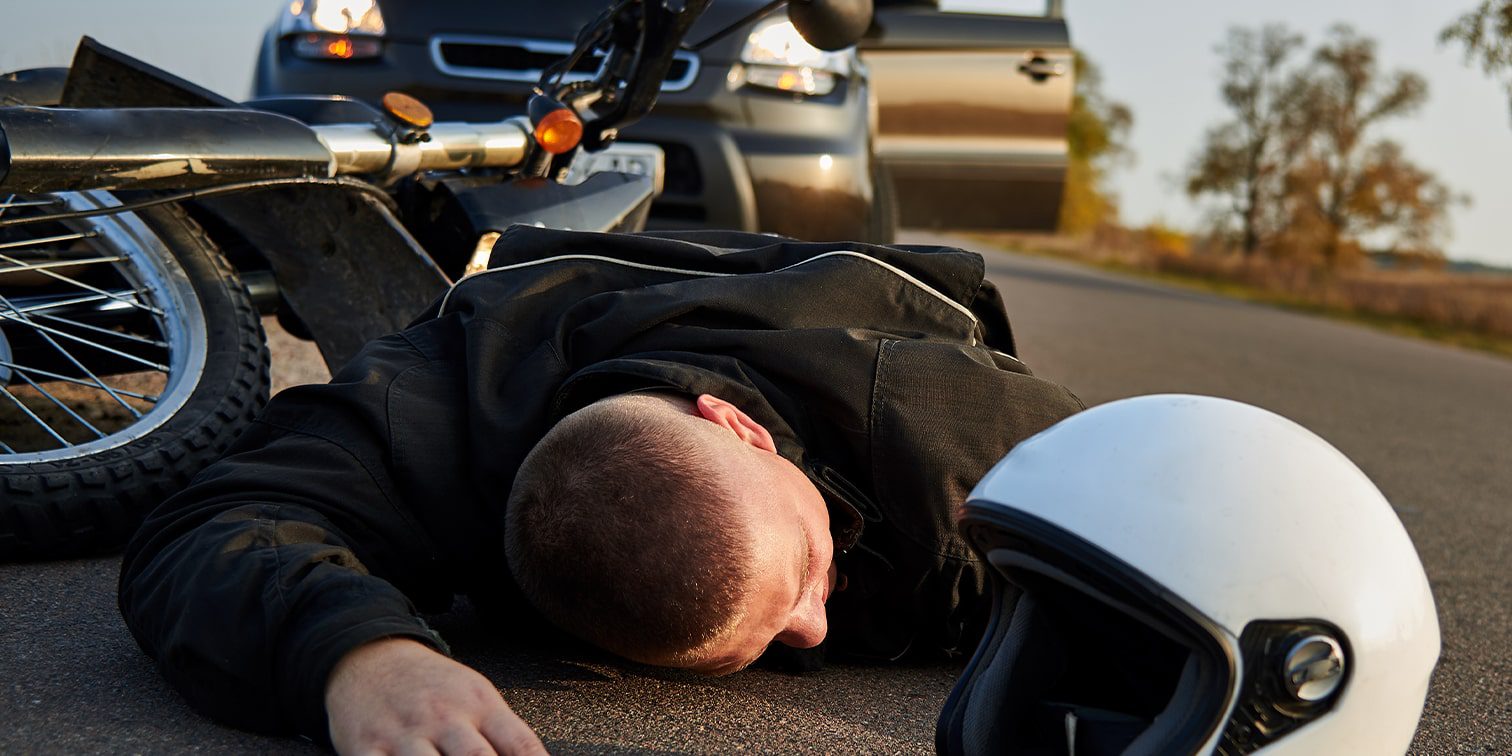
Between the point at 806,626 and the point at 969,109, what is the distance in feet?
15.8

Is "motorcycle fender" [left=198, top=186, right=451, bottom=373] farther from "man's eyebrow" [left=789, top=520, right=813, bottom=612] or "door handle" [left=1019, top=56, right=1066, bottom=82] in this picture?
"door handle" [left=1019, top=56, right=1066, bottom=82]

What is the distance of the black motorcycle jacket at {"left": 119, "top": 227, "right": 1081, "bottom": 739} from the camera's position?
1909mm

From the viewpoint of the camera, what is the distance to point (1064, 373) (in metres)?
7.18

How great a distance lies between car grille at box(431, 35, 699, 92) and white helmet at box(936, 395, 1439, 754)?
3571 millimetres

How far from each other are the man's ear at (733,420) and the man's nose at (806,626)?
221 mm

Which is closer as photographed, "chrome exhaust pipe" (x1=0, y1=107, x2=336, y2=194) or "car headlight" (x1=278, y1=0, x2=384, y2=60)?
"chrome exhaust pipe" (x1=0, y1=107, x2=336, y2=194)

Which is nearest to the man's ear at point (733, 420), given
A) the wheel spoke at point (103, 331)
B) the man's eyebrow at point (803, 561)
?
the man's eyebrow at point (803, 561)

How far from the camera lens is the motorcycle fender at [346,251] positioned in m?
3.14

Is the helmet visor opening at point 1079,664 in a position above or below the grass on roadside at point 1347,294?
above

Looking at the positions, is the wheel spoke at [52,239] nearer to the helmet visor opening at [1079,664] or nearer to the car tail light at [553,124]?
the car tail light at [553,124]

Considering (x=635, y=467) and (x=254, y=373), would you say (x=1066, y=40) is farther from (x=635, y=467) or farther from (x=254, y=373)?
(x=635, y=467)

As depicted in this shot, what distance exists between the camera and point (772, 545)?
1796 mm

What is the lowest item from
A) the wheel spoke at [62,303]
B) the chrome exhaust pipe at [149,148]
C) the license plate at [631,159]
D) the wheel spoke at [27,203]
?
the wheel spoke at [62,303]

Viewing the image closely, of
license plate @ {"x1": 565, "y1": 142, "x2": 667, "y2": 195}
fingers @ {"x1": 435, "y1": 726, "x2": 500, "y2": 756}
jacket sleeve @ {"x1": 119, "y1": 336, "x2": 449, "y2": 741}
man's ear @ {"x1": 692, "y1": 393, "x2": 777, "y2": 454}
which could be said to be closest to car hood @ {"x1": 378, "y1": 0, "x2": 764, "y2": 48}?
license plate @ {"x1": 565, "y1": 142, "x2": 667, "y2": 195}
